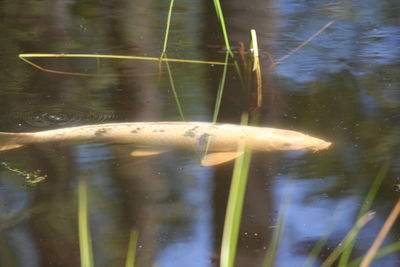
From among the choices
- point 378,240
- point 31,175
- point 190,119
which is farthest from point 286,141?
Answer: point 378,240

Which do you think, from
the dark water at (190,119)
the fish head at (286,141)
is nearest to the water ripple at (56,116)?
the dark water at (190,119)

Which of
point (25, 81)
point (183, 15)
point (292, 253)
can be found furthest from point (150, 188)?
point (183, 15)

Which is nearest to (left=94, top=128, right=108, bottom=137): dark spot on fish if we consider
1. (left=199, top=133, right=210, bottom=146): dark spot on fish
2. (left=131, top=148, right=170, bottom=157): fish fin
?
(left=131, top=148, right=170, bottom=157): fish fin


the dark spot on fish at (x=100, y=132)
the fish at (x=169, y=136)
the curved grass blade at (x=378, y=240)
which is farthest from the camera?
the dark spot on fish at (x=100, y=132)

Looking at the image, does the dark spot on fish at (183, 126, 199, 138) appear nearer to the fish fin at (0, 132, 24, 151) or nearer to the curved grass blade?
the fish fin at (0, 132, 24, 151)

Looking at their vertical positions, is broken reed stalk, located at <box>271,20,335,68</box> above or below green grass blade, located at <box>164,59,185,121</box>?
below

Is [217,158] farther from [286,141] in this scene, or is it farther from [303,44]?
[303,44]

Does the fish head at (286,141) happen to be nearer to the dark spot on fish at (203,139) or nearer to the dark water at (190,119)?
the dark water at (190,119)

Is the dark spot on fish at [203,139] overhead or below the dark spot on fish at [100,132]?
below
